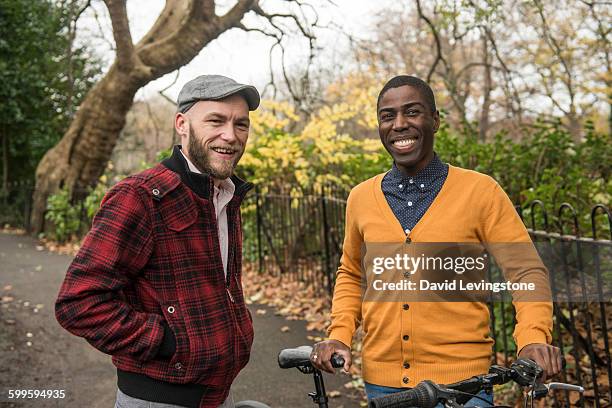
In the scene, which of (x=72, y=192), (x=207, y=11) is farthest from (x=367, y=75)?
(x=72, y=192)

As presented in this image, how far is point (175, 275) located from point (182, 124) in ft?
1.96

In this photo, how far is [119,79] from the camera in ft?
44.0

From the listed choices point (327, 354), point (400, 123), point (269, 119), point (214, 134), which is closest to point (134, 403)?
point (327, 354)

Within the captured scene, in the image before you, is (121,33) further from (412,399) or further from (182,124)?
(412,399)

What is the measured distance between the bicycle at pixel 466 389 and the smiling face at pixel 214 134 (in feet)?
3.53

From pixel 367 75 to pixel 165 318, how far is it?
21037 mm

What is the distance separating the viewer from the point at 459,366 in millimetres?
2068

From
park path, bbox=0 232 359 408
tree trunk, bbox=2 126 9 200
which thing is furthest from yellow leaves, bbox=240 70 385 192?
tree trunk, bbox=2 126 9 200

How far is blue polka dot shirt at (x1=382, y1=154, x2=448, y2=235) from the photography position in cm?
218

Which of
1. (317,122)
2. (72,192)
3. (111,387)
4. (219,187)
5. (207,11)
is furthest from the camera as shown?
(72,192)

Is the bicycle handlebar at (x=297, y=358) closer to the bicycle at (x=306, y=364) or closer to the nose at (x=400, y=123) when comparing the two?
the bicycle at (x=306, y=364)

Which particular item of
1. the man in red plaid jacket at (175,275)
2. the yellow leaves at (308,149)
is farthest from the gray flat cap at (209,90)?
the yellow leaves at (308,149)

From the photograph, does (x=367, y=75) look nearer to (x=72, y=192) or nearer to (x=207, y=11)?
(x=207, y=11)

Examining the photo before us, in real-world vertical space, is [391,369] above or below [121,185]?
below
